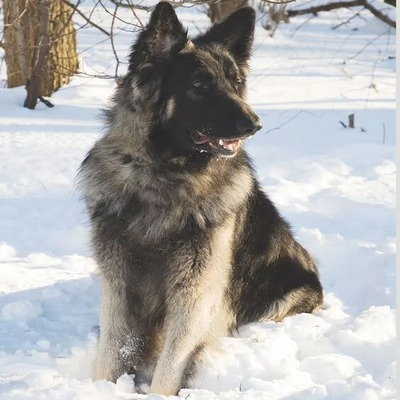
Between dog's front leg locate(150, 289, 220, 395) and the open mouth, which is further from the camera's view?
dog's front leg locate(150, 289, 220, 395)

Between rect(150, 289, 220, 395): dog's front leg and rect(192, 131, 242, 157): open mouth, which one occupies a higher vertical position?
rect(192, 131, 242, 157): open mouth

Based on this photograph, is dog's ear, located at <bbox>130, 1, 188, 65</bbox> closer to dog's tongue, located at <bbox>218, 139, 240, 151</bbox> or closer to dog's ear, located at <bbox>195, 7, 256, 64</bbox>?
dog's ear, located at <bbox>195, 7, 256, 64</bbox>

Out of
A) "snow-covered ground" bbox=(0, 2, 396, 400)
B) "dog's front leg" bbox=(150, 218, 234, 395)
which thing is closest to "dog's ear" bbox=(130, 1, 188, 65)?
"dog's front leg" bbox=(150, 218, 234, 395)

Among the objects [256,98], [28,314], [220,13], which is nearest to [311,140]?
[256,98]

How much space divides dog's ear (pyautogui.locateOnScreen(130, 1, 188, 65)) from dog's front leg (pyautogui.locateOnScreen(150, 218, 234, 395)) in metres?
0.91

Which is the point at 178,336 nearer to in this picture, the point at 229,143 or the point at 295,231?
the point at 229,143

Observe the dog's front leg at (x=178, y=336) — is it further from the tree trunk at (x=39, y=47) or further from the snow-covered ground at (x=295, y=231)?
the tree trunk at (x=39, y=47)

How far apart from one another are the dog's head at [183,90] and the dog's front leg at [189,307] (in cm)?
49

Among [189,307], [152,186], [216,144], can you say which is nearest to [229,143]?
[216,144]

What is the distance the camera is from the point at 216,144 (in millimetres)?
3688

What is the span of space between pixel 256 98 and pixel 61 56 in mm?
2586

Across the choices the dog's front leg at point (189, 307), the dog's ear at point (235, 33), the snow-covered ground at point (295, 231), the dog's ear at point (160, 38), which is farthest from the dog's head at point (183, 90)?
the snow-covered ground at point (295, 231)

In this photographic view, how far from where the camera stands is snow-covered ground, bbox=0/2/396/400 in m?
3.75

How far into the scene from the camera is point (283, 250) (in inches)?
178
